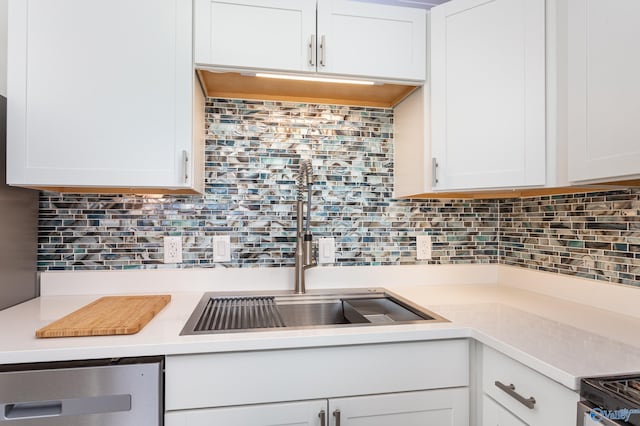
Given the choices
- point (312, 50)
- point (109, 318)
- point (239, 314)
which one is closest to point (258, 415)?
point (239, 314)

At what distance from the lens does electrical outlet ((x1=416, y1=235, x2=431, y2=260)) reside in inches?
70.6

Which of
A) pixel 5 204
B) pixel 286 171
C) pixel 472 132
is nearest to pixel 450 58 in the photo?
pixel 472 132

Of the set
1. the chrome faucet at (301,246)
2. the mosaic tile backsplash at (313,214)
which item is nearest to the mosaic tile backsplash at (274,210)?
the mosaic tile backsplash at (313,214)

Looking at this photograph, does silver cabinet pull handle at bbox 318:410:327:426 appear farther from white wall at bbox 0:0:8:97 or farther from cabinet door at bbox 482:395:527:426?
white wall at bbox 0:0:8:97

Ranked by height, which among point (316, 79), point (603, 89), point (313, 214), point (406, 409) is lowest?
point (406, 409)

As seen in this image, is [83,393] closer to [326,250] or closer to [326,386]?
[326,386]

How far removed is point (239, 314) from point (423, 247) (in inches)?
37.8

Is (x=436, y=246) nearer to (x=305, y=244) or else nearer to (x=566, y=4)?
(x=305, y=244)

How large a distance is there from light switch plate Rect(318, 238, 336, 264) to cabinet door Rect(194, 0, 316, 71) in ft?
2.54

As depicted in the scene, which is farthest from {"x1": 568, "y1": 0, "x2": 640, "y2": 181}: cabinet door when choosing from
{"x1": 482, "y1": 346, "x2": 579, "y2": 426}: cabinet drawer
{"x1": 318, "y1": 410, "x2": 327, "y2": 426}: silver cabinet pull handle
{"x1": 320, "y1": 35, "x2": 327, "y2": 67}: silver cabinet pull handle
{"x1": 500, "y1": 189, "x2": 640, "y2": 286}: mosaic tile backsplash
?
{"x1": 318, "y1": 410, "x2": 327, "y2": 426}: silver cabinet pull handle

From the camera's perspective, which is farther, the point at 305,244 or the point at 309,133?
the point at 309,133

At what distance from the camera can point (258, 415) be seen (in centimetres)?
102

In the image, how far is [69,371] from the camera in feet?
3.02

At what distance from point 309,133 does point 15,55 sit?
113 cm
